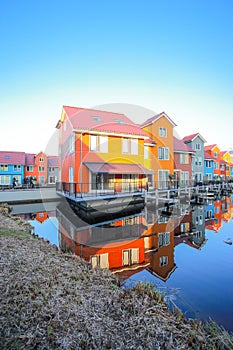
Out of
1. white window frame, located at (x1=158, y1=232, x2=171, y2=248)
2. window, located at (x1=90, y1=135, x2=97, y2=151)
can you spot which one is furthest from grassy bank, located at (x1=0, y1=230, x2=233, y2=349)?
Answer: window, located at (x1=90, y1=135, x2=97, y2=151)

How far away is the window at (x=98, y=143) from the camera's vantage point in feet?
55.3

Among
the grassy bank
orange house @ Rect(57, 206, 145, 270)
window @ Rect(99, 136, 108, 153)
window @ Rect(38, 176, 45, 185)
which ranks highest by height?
window @ Rect(99, 136, 108, 153)

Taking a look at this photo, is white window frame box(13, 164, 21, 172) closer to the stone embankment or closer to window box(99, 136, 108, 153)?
window box(99, 136, 108, 153)

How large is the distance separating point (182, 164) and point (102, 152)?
47.7ft

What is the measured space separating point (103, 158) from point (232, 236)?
11005mm

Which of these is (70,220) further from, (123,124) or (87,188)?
(123,124)

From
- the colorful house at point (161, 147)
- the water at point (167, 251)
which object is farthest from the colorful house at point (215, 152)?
the water at point (167, 251)

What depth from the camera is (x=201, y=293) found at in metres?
4.75

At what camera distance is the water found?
460cm

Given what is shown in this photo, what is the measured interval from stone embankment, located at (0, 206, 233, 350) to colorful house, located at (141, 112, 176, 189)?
63.9 ft

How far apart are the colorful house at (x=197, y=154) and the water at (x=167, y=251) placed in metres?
19.5

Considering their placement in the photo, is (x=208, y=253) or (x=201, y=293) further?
(x=208, y=253)

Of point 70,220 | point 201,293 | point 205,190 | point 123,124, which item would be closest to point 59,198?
point 70,220

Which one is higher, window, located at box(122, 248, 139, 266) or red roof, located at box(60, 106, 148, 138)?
red roof, located at box(60, 106, 148, 138)
